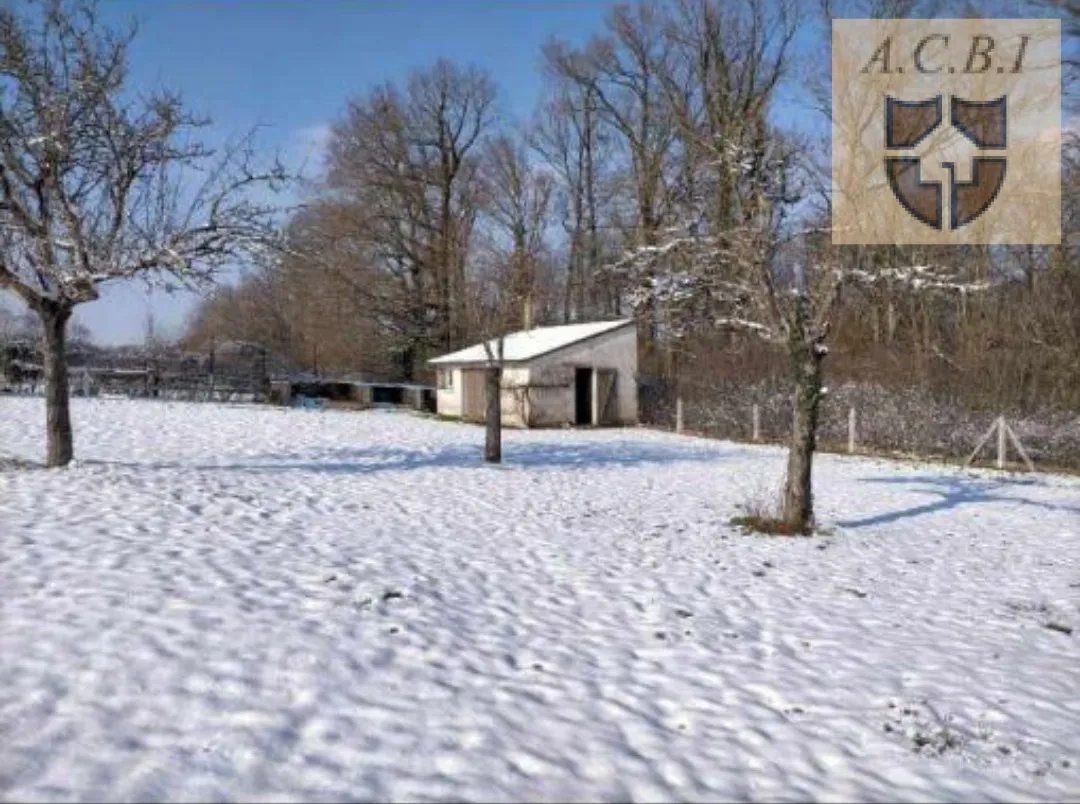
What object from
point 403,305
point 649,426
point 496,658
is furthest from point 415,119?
point 496,658

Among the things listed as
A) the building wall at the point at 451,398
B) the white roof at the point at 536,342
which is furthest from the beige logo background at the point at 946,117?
the building wall at the point at 451,398

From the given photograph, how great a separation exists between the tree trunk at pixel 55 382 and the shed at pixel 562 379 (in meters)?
15.9

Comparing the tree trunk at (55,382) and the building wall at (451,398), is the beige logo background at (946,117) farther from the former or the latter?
the building wall at (451,398)

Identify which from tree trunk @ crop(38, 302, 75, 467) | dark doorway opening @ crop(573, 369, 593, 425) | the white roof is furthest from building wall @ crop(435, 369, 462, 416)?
tree trunk @ crop(38, 302, 75, 467)

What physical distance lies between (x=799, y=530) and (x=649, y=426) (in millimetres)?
17231

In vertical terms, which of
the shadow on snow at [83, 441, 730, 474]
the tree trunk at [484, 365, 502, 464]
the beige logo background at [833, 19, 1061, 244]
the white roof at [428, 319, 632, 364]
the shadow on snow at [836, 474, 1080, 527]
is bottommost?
the shadow on snow at [836, 474, 1080, 527]

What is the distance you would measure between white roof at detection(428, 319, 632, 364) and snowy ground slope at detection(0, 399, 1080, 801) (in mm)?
15446

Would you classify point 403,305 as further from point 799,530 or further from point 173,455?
point 799,530

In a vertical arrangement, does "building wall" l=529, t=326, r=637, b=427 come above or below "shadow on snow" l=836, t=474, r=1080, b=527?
above

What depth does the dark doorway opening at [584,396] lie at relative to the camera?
26.6m

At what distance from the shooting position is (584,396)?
2697cm

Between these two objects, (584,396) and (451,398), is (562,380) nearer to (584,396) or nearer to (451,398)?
(584,396)

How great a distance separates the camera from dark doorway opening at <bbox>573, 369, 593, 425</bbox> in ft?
87.2

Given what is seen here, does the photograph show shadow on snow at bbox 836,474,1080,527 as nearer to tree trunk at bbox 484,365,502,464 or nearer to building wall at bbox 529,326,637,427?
tree trunk at bbox 484,365,502,464
